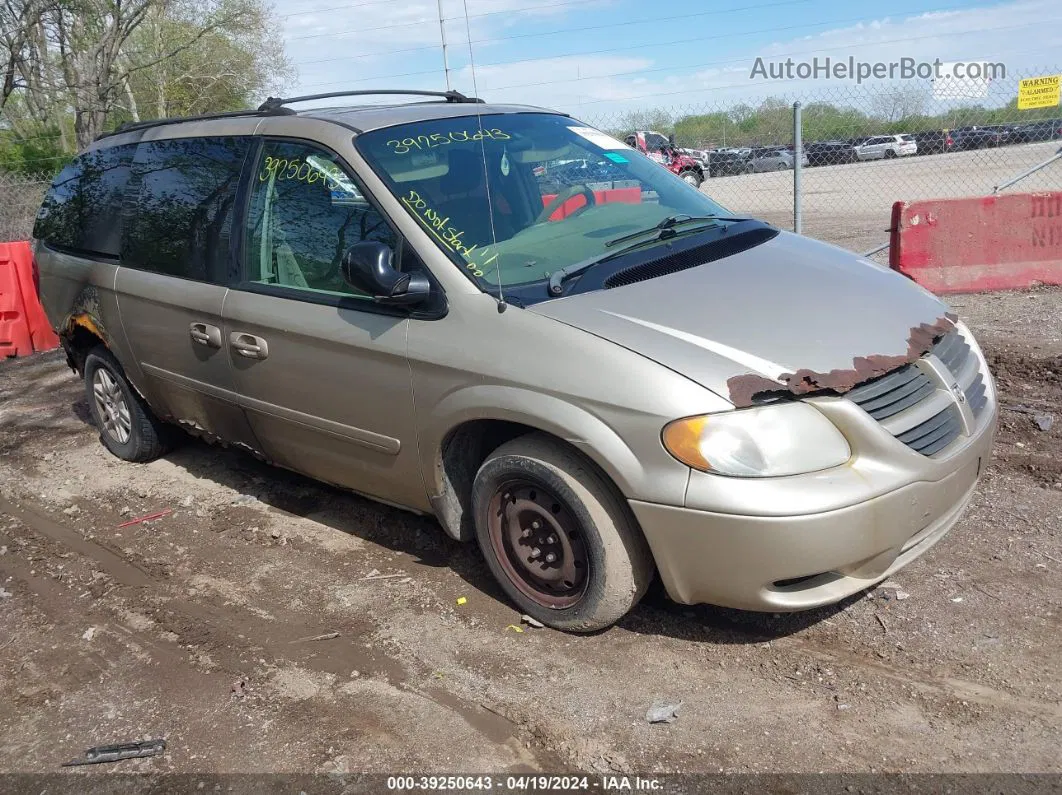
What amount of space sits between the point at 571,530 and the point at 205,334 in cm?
216

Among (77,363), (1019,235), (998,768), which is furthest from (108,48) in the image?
(998,768)

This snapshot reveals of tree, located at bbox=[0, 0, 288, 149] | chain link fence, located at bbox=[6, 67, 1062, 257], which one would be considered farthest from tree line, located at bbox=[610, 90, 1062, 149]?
tree, located at bbox=[0, 0, 288, 149]

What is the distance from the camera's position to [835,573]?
299 cm

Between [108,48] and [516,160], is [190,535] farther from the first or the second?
[108,48]

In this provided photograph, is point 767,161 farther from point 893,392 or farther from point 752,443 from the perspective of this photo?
point 752,443

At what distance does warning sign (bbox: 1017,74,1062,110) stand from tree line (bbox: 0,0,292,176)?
18.9 meters

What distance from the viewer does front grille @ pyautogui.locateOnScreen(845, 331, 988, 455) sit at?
2.97m

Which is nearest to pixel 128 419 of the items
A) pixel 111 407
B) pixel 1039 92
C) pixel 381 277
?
pixel 111 407

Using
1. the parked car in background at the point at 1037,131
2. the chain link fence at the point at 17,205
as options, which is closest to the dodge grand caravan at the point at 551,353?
the chain link fence at the point at 17,205

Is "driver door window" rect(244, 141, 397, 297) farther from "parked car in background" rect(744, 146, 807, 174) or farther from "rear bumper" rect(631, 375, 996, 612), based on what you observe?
"parked car in background" rect(744, 146, 807, 174)

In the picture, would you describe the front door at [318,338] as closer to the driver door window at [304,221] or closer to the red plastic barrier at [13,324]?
the driver door window at [304,221]

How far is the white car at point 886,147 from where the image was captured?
2061cm

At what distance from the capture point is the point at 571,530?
3248mm

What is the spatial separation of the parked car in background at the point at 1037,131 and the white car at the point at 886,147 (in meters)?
2.09
